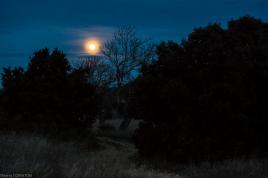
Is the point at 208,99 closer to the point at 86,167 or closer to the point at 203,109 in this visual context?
the point at 203,109

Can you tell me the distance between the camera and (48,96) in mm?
19328

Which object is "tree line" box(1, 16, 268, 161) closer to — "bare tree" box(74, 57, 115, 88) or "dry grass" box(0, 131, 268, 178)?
"dry grass" box(0, 131, 268, 178)

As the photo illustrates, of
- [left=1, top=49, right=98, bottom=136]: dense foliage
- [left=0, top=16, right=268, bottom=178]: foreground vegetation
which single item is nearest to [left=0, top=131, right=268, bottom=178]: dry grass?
[left=0, top=16, right=268, bottom=178]: foreground vegetation

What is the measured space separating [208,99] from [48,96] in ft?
33.3

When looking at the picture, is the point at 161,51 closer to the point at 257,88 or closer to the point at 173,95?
the point at 173,95

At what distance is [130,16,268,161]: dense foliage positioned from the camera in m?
12.4

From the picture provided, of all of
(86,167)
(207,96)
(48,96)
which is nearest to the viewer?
(86,167)

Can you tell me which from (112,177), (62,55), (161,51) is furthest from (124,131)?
(112,177)

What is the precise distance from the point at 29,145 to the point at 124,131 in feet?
56.4

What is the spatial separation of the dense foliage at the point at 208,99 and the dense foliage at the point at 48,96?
22.5ft

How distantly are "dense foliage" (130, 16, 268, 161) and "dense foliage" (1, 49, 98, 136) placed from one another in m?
6.85

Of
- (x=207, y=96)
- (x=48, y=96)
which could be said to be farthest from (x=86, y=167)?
(x=48, y=96)

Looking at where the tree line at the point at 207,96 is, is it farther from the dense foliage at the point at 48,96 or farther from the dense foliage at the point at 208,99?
the dense foliage at the point at 48,96

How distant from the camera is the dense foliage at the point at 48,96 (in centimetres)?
1920
